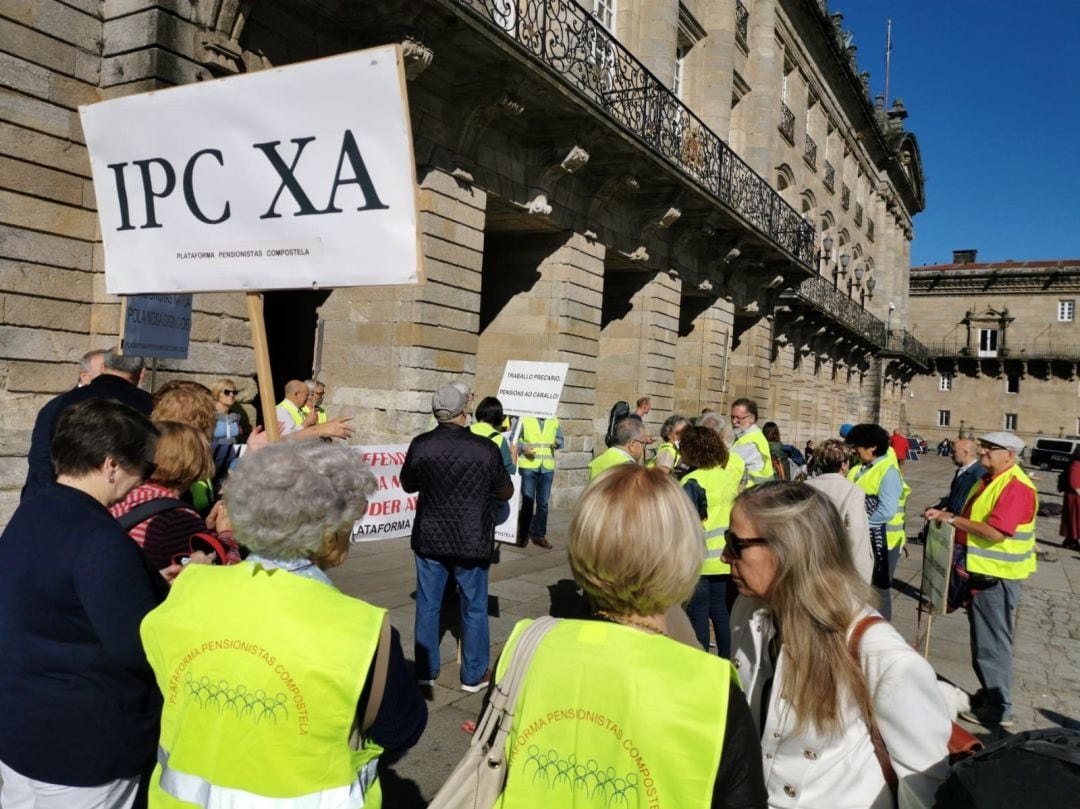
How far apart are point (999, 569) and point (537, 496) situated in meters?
5.45

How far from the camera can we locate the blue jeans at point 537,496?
29.9 feet

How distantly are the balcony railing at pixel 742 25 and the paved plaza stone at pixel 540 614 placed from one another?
14.1m

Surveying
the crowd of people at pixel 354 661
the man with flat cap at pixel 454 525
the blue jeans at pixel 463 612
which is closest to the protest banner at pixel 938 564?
the man with flat cap at pixel 454 525

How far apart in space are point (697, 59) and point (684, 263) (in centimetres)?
480

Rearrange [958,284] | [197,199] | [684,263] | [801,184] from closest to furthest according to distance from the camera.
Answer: [197,199] → [684,263] → [801,184] → [958,284]

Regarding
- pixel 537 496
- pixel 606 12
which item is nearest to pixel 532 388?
pixel 537 496

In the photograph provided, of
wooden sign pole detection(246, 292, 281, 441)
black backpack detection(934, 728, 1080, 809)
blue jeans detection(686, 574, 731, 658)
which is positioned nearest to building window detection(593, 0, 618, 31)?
blue jeans detection(686, 574, 731, 658)

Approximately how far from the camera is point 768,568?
6.32 feet

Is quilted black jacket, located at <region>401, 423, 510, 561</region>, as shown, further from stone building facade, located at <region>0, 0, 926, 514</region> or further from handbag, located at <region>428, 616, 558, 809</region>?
stone building facade, located at <region>0, 0, 926, 514</region>

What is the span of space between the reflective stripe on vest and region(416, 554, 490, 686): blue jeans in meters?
2.63

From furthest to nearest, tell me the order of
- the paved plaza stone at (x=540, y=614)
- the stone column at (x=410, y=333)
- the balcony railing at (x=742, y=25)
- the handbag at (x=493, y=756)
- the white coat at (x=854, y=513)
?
the balcony railing at (x=742, y=25) → the stone column at (x=410, y=333) → the white coat at (x=854, y=513) → the paved plaza stone at (x=540, y=614) → the handbag at (x=493, y=756)

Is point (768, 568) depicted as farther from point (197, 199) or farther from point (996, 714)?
point (996, 714)

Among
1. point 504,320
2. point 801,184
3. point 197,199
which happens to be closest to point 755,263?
point 801,184

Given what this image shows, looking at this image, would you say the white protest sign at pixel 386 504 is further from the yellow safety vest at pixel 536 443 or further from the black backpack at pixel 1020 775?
the black backpack at pixel 1020 775
